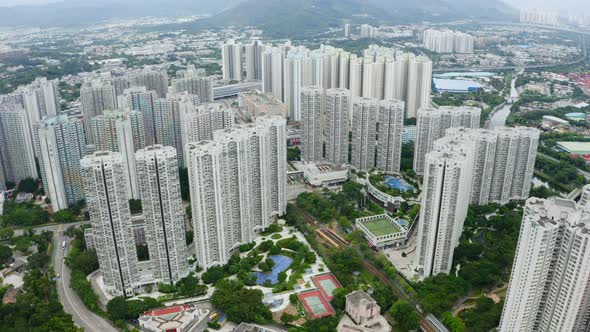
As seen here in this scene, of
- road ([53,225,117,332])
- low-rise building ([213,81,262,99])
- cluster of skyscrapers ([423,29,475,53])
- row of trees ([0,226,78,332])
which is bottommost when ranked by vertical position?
road ([53,225,117,332])

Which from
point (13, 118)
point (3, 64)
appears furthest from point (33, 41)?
point (13, 118)

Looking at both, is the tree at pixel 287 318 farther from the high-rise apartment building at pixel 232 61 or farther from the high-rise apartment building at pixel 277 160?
the high-rise apartment building at pixel 232 61

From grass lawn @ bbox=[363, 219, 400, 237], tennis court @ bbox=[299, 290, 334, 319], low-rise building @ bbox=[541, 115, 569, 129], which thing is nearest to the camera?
tennis court @ bbox=[299, 290, 334, 319]

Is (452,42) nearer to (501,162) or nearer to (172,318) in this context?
(501,162)

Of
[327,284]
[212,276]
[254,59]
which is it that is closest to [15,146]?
[212,276]

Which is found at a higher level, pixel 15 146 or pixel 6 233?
pixel 15 146

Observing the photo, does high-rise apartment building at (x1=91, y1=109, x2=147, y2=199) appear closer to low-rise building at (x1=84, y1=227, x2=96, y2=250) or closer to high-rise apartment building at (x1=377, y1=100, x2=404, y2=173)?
low-rise building at (x1=84, y1=227, x2=96, y2=250)

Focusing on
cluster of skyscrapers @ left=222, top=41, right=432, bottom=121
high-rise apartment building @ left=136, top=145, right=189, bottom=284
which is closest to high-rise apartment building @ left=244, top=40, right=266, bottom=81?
cluster of skyscrapers @ left=222, top=41, right=432, bottom=121
